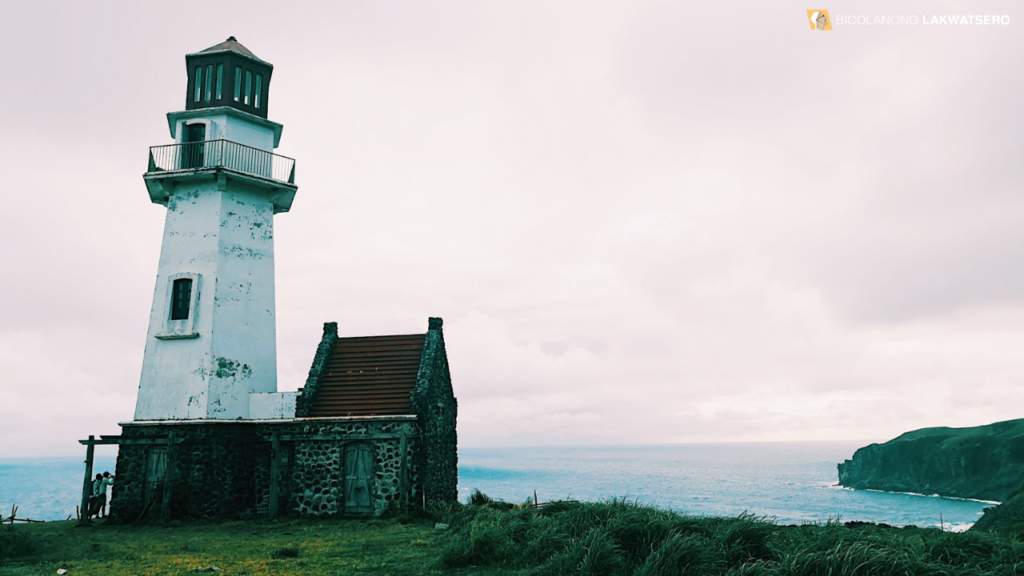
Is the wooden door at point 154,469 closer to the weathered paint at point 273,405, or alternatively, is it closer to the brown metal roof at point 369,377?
the weathered paint at point 273,405

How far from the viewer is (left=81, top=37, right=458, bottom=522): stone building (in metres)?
20.4

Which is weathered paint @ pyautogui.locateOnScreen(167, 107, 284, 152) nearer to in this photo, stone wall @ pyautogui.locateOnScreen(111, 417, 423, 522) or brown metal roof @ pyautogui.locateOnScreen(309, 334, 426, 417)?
brown metal roof @ pyautogui.locateOnScreen(309, 334, 426, 417)

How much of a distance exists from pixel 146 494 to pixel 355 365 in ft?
24.6

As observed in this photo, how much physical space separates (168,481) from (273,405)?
3675 millimetres

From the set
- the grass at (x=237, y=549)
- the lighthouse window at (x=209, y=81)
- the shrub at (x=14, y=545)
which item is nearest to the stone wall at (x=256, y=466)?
the grass at (x=237, y=549)

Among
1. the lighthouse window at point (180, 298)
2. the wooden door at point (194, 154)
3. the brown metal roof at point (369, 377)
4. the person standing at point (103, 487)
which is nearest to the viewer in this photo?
the person standing at point (103, 487)

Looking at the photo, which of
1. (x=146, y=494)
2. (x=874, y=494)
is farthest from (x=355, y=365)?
(x=874, y=494)

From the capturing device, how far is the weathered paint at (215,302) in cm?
2125

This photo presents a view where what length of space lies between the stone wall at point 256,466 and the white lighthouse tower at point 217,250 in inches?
29.7

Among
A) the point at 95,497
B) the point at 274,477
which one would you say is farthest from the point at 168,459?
the point at 95,497

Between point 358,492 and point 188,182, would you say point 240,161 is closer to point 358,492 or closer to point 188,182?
point 188,182

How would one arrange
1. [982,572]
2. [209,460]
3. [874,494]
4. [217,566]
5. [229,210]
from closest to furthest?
[982,572] → [217,566] → [209,460] → [229,210] → [874,494]

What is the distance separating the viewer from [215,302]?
21.8m

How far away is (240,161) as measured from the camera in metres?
23.1
